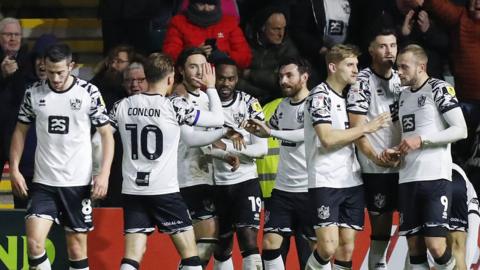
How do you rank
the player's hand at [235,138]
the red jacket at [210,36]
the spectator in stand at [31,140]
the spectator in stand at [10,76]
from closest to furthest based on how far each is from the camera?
the player's hand at [235,138]
the spectator in stand at [31,140]
the spectator in stand at [10,76]
the red jacket at [210,36]

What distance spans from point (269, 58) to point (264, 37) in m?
0.27

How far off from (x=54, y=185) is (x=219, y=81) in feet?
6.70

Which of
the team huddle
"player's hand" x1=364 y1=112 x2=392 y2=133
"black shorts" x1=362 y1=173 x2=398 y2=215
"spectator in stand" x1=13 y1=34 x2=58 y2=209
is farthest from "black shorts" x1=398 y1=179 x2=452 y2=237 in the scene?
"spectator in stand" x1=13 y1=34 x2=58 y2=209

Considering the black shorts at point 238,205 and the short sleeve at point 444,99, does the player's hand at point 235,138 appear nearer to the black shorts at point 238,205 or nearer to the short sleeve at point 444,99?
the black shorts at point 238,205

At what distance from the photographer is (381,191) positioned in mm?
13852

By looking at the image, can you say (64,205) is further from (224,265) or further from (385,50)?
(385,50)

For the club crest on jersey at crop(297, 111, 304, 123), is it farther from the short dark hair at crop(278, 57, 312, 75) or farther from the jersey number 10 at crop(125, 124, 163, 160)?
the jersey number 10 at crop(125, 124, 163, 160)

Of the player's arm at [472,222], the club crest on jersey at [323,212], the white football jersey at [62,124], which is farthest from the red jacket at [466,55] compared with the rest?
the white football jersey at [62,124]

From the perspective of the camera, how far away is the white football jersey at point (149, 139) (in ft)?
43.5

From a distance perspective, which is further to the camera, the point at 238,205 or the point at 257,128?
the point at 238,205

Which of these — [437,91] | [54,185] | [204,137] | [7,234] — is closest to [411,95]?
[437,91]

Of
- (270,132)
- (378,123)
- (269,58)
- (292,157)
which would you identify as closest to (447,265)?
(378,123)

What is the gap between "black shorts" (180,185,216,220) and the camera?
14484 millimetres

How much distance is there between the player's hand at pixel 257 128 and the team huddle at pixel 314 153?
0.01 m
